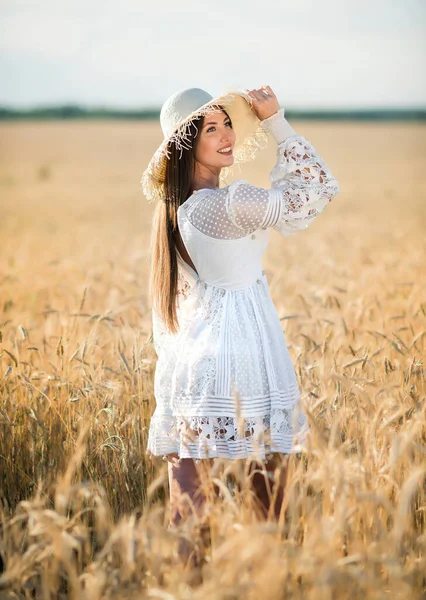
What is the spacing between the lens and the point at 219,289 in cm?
263

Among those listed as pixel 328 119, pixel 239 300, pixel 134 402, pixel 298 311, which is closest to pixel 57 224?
pixel 298 311

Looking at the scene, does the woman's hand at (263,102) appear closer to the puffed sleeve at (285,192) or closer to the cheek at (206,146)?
the puffed sleeve at (285,192)

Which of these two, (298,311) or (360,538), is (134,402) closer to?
(360,538)

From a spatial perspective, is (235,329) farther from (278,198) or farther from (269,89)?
(269,89)

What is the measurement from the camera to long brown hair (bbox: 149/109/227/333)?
2.74 metres

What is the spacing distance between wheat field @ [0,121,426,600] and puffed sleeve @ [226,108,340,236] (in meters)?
0.61

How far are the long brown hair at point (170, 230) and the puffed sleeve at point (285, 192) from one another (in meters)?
0.31

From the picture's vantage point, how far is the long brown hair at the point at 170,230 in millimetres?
2736

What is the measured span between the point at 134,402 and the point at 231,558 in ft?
6.10

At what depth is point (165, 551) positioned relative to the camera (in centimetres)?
203

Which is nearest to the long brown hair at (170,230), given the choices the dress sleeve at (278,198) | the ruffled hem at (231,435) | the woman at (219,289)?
the woman at (219,289)

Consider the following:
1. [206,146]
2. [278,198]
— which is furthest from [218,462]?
[206,146]

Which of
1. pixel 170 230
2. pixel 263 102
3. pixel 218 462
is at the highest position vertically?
pixel 263 102

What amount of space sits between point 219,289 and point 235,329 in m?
0.17
